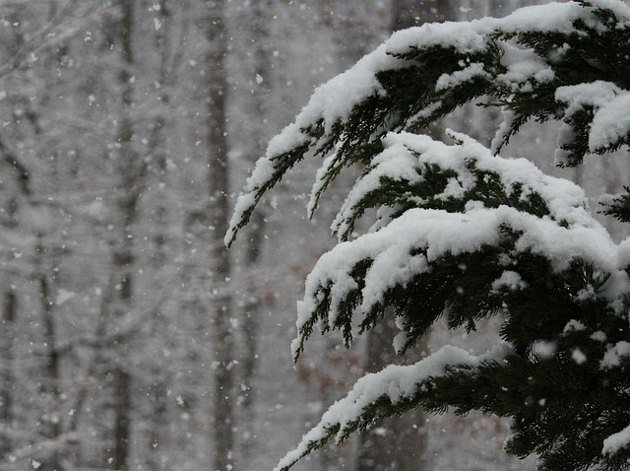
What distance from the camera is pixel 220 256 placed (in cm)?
1045

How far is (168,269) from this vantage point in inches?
402

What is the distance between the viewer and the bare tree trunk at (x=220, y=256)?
34.5ft

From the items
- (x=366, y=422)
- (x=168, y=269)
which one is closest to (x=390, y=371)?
(x=366, y=422)

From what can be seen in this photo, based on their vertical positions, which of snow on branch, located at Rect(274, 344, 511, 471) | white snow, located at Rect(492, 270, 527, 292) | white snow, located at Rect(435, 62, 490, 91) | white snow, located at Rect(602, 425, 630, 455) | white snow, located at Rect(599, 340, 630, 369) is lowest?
white snow, located at Rect(602, 425, 630, 455)

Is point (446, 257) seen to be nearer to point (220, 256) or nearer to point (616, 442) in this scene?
point (616, 442)

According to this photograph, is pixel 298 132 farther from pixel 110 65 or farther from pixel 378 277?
pixel 110 65

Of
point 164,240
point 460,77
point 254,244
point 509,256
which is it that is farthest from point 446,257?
point 254,244

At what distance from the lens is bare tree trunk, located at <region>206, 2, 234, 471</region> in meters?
10.5

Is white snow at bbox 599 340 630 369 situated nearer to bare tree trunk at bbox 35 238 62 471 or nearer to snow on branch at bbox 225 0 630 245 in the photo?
snow on branch at bbox 225 0 630 245

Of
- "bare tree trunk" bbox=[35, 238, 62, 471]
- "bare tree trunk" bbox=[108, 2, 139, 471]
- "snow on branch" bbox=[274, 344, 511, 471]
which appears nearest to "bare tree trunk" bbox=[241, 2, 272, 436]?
"bare tree trunk" bbox=[108, 2, 139, 471]

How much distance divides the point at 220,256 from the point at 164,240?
82 centimetres

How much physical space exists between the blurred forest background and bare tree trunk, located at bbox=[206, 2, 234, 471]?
0.02 meters

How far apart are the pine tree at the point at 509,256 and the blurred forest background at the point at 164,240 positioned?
805 centimetres

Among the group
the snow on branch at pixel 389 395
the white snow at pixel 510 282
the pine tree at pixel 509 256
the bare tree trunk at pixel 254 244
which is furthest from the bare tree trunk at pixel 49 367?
the white snow at pixel 510 282
